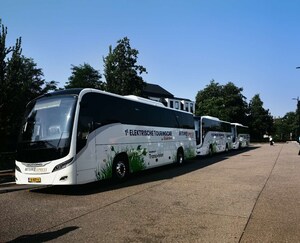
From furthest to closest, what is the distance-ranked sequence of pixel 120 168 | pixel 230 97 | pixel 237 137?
pixel 230 97 < pixel 237 137 < pixel 120 168

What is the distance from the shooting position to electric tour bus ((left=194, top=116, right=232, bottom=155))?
2644cm

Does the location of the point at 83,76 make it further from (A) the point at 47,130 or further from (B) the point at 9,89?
(A) the point at 47,130

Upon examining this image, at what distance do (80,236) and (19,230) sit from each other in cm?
125

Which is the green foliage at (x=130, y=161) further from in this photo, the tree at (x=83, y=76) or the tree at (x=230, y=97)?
the tree at (x=230, y=97)

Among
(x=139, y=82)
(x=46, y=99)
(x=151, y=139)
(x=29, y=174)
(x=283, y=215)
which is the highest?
(x=139, y=82)

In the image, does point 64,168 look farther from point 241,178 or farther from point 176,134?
point 176,134

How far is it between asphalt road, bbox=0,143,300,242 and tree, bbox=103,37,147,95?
24681 millimetres

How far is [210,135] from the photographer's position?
93.9 feet

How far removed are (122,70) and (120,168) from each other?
25.7m

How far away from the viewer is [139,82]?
128ft

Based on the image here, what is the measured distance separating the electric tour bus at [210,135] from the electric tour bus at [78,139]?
12955 mm

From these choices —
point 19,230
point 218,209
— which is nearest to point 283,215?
point 218,209

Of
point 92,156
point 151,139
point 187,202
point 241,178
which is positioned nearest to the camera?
point 187,202

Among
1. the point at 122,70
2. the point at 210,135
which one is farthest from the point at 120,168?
the point at 122,70
